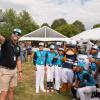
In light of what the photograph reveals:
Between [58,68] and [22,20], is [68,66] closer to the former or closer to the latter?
[58,68]

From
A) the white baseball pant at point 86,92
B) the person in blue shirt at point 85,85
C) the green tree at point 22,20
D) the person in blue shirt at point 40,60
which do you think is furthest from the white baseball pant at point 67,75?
the green tree at point 22,20

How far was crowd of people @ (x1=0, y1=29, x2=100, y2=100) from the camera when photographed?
8.05 metres

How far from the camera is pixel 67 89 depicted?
12.7m

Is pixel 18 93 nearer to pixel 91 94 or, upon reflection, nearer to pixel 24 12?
pixel 91 94

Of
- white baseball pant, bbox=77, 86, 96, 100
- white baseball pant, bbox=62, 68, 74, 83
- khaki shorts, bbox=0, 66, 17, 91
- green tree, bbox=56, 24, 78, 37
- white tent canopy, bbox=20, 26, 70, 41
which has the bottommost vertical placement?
white baseball pant, bbox=77, 86, 96, 100

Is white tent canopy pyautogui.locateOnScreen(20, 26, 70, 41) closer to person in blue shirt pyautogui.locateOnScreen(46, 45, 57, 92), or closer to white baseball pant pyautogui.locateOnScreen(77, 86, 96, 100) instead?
person in blue shirt pyautogui.locateOnScreen(46, 45, 57, 92)

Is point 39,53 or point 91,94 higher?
point 39,53

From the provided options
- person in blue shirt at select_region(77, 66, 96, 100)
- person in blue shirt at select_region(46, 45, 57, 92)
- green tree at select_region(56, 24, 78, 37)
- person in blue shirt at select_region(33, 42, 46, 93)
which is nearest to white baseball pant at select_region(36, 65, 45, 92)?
person in blue shirt at select_region(33, 42, 46, 93)

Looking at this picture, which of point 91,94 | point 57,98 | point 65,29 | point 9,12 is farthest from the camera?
point 65,29

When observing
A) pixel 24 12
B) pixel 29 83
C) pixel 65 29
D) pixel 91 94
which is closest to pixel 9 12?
pixel 24 12

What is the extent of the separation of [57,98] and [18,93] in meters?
1.47

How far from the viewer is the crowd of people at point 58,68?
805cm

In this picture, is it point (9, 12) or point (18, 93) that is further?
point (9, 12)

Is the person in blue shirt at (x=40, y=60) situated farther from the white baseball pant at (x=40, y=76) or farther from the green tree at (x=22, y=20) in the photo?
the green tree at (x=22, y=20)
